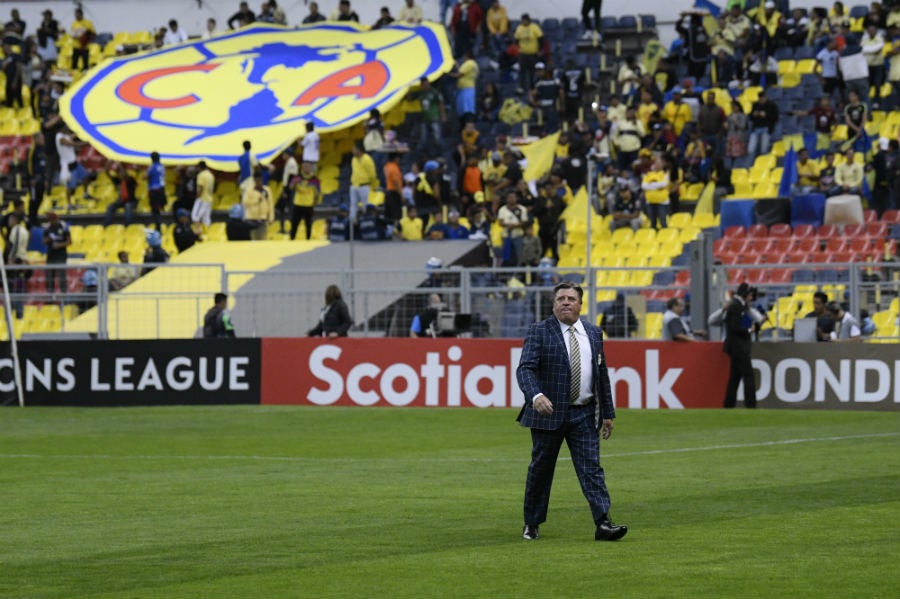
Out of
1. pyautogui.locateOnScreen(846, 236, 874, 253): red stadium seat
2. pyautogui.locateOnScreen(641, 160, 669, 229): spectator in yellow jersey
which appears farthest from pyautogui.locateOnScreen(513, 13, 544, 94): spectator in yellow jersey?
pyautogui.locateOnScreen(846, 236, 874, 253): red stadium seat

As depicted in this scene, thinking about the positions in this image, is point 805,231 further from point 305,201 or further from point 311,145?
point 311,145

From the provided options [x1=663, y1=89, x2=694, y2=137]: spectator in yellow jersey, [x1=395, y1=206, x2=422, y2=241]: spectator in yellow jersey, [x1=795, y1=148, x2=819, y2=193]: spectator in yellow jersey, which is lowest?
[x1=395, y1=206, x2=422, y2=241]: spectator in yellow jersey

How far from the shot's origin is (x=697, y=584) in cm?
1077

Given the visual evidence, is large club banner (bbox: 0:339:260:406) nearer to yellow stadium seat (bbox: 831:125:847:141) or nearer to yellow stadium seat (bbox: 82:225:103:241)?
yellow stadium seat (bbox: 82:225:103:241)

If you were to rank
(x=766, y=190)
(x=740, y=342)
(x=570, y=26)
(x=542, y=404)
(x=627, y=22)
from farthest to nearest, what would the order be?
(x=570, y=26), (x=627, y=22), (x=766, y=190), (x=740, y=342), (x=542, y=404)

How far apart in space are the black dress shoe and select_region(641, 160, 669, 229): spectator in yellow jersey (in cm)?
2323

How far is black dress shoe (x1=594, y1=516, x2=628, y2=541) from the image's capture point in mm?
12766

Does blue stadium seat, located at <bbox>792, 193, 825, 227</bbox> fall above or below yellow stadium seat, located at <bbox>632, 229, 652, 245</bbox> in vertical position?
above

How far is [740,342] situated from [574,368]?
13.9 metres

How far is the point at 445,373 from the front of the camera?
93.9ft

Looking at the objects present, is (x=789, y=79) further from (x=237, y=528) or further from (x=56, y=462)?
(x=237, y=528)

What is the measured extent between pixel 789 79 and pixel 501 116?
659cm

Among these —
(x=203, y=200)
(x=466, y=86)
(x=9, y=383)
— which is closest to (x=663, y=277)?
(x=9, y=383)

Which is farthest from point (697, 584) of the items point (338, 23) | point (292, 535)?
point (338, 23)
